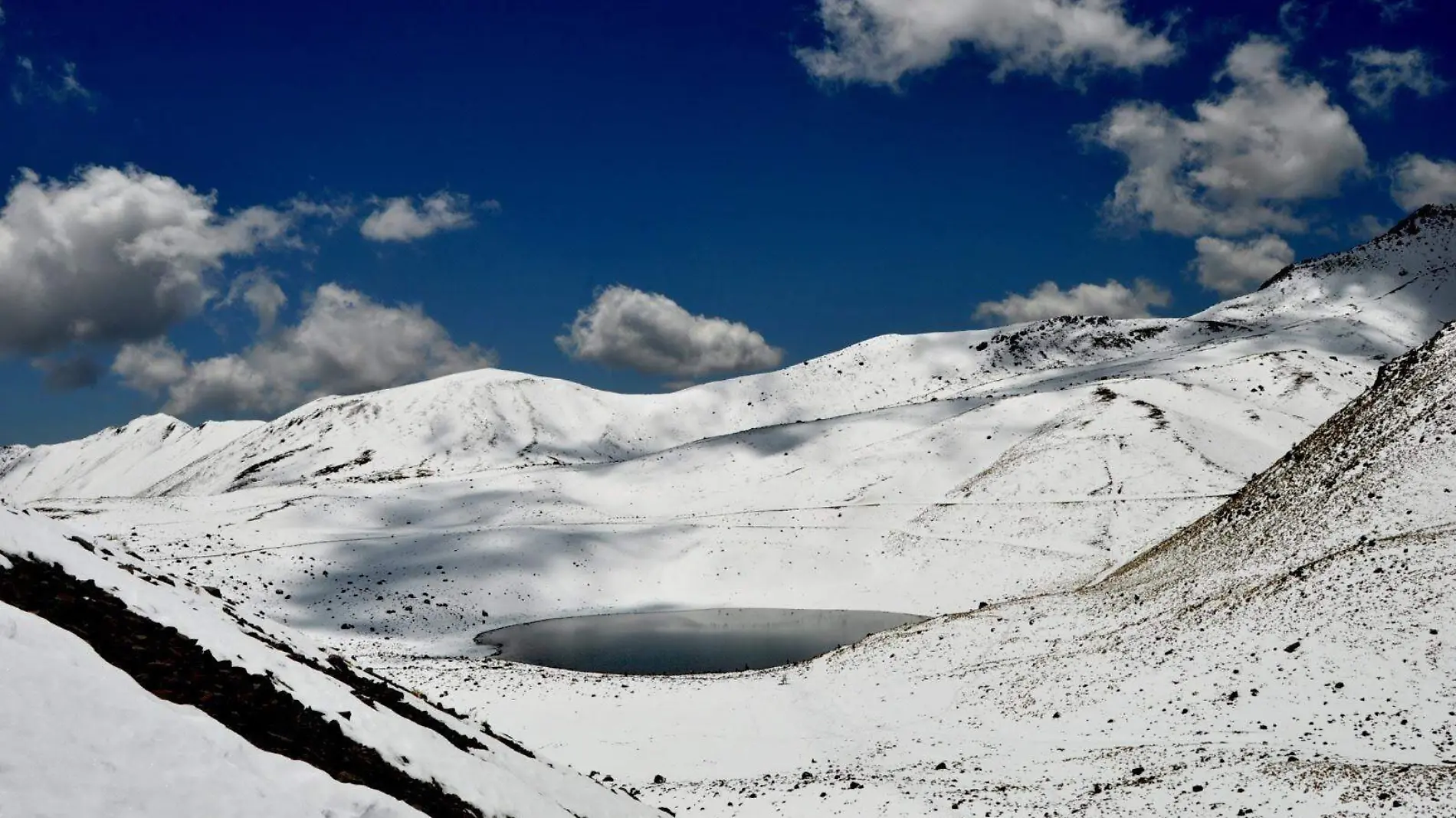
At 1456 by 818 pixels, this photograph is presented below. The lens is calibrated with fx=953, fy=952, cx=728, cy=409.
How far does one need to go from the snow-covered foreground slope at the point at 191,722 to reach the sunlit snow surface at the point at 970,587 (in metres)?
9.74

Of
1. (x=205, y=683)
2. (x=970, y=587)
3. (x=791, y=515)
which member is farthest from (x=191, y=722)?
(x=791, y=515)

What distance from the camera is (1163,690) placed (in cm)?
2631

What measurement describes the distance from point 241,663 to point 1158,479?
235ft

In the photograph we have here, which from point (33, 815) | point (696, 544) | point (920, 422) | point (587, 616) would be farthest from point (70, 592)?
point (920, 422)

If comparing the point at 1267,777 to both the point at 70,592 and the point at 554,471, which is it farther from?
the point at 554,471

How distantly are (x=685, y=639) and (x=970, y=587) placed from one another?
66.2ft

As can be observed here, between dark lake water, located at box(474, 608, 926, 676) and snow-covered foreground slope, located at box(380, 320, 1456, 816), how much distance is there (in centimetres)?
654

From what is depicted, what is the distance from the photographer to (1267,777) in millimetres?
18047

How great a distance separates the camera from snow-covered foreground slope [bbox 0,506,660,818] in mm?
7703

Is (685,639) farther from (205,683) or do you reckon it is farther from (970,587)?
(205,683)

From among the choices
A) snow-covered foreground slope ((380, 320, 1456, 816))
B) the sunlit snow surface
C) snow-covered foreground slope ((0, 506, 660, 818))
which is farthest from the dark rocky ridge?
the sunlit snow surface

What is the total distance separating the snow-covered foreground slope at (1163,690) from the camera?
19.6 meters

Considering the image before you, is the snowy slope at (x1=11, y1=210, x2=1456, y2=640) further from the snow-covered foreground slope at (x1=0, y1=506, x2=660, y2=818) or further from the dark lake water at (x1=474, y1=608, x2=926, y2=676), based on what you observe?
the snow-covered foreground slope at (x1=0, y1=506, x2=660, y2=818)

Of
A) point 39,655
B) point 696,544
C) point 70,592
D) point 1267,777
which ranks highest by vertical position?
point 696,544
